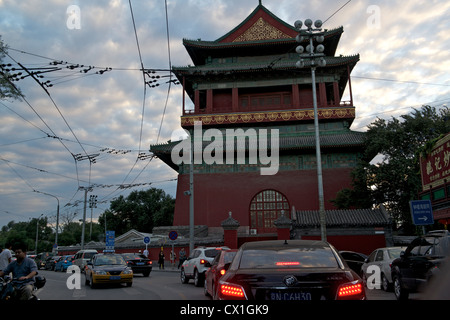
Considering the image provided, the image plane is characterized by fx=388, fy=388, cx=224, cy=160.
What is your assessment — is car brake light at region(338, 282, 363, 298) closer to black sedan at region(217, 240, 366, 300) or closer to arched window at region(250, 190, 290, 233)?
black sedan at region(217, 240, 366, 300)

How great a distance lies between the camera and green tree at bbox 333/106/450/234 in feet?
80.2

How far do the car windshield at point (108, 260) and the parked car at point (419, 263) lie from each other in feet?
33.0

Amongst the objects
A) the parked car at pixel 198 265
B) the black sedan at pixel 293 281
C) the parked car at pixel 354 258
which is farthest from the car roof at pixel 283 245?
the parked car at pixel 354 258

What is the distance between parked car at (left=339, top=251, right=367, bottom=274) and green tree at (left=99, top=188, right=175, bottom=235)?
144 ft

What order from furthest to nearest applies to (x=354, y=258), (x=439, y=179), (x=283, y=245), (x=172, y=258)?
(x=172, y=258)
(x=354, y=258)
(x=439, y=179)
(x=283, y=245)

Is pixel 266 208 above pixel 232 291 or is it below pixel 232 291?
above

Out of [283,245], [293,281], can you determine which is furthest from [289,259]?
[293,281]

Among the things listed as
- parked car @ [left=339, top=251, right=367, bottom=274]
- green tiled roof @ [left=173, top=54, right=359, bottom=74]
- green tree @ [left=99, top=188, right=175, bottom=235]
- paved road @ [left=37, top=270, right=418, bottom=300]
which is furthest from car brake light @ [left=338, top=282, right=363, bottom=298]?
green tree @ [left=99, top=188, right=175, bottom=235]

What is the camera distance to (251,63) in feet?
120

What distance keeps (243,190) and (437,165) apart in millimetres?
18318

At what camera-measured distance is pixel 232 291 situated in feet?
14.9

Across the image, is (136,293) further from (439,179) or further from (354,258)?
(439,179)

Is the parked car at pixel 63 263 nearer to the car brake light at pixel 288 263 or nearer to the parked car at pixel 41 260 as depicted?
the parked car at pixel 41 260
